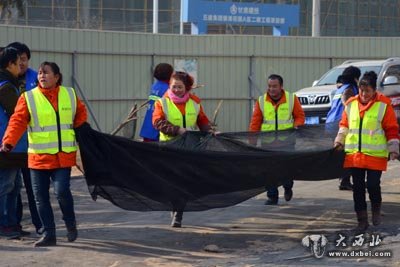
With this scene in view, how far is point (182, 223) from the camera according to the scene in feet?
33.9

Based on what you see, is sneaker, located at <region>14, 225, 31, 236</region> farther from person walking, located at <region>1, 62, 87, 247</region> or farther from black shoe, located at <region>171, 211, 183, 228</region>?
black shoe, located at <region>171, 211, 183, 228</region>

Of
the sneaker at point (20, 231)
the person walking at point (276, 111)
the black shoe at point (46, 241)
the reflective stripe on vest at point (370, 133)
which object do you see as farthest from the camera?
the person walking at point (276, 111)

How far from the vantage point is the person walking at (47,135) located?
861 cm

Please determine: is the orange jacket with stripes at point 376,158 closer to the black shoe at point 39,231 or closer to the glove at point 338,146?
the glove at point 338,146

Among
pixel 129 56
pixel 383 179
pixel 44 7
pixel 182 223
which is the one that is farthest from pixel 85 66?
pixel 44 7

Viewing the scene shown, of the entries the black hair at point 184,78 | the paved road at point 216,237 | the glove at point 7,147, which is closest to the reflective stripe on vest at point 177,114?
the black hair at point 184,78

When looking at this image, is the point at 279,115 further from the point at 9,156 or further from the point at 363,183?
the point at 9,156

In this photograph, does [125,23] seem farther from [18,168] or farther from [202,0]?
[18,168]

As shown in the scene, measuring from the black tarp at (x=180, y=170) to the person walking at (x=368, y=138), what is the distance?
2.15ft

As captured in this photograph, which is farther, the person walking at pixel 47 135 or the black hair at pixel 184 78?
the black hair at pixel 184 78

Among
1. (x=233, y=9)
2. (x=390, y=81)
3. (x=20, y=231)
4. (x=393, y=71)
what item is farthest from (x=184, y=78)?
(x=233, y=9)

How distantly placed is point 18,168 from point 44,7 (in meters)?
41.1

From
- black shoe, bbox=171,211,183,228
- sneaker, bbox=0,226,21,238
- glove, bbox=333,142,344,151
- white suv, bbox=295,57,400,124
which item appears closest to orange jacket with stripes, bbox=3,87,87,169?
sneaker, bbox=0,226,21,238

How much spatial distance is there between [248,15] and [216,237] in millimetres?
27816
